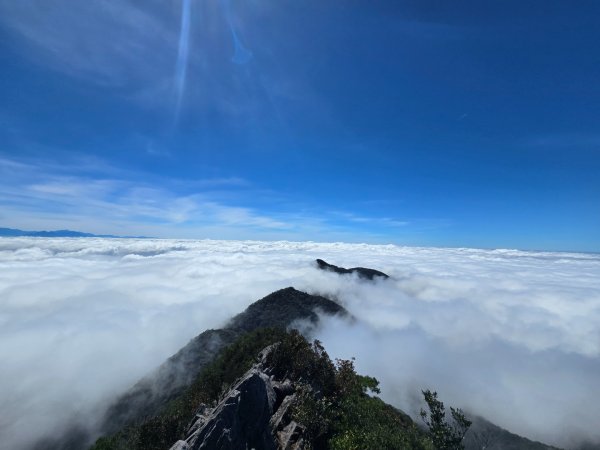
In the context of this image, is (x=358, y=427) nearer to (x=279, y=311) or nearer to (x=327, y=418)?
(x=327, y=418)

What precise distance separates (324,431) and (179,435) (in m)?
21.4

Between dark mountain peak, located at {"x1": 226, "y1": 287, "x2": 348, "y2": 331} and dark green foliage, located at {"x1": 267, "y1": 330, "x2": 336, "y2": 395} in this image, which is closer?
dark green foliage, located at {"x1": 267, "y1": 330, "x2": 336, "y2": 395}

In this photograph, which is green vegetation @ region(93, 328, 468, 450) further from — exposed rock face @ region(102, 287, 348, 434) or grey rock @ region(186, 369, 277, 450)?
exposed rock face @ region(102, 287, 348, 434)

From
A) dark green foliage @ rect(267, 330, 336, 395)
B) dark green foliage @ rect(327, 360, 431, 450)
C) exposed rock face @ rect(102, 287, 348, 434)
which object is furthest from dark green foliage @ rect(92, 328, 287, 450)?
exposed rock face @ rect(102, 287, 348, 434)

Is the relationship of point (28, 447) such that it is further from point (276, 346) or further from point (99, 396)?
point (276, 346)

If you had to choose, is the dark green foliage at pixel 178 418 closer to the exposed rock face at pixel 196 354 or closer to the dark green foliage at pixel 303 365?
the dark green foliage at pixel 303 365

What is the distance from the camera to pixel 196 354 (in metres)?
128

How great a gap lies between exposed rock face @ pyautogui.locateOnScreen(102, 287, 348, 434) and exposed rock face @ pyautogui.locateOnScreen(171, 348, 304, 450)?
78282 mm

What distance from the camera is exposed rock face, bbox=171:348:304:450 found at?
25.4 m

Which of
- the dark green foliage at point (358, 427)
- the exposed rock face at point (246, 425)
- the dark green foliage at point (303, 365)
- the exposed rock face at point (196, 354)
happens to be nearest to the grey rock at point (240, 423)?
the exposed rock face at point (246, 425)

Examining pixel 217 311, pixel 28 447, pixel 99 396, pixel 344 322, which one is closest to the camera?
pixel 28 447

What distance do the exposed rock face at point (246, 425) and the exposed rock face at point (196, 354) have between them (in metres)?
78.3

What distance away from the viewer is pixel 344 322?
186500 millimetres

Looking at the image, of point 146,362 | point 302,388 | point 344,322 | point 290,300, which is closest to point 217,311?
point 146,362
